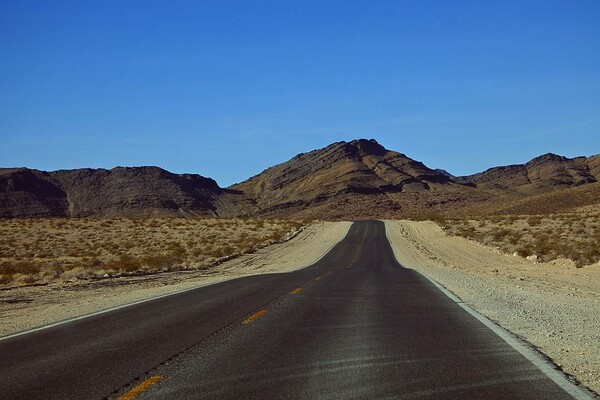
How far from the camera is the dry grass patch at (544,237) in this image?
112ft

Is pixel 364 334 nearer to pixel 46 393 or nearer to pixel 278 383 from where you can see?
pixel 278 383

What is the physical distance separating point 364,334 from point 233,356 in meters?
2.59

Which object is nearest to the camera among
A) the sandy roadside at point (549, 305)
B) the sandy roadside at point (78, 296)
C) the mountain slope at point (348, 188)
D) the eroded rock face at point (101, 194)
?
the sandy roadside at point (549, 305)

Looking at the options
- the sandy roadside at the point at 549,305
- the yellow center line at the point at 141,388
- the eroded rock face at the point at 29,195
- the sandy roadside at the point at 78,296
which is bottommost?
the sandy roadside at the point at 549,305

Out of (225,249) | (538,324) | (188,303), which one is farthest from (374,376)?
(225,249)

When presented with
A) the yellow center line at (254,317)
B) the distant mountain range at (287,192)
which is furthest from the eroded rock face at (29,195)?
the yellow center line at (254,317)

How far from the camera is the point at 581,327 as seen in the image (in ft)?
37.7

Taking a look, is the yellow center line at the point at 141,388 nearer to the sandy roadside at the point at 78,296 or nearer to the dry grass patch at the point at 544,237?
the sandy roadside at the point at 78,296

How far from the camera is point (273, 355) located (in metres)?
8.70

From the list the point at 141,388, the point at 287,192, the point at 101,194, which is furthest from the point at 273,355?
the point at 287,192

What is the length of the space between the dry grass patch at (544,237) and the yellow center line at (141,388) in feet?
83.5

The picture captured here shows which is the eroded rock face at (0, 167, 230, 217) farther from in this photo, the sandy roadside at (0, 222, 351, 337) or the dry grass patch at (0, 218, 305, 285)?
the sandy roadside at (0, 222, 351, 337)

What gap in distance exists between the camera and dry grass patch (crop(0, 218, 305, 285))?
30705 millimetres

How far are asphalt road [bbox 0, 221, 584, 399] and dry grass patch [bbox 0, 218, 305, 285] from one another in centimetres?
1532
